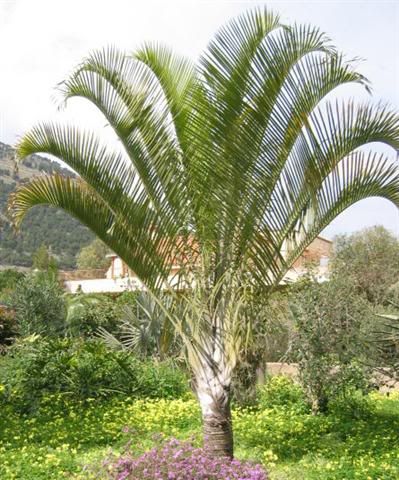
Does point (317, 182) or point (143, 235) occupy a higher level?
point (317, 182)

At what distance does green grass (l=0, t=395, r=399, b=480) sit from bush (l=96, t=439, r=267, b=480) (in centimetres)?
76

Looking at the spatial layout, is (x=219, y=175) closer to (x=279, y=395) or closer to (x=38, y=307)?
(x=279, y=395)

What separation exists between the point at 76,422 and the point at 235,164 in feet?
15.2

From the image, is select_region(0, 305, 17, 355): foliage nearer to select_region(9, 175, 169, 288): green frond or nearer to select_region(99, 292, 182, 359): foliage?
select_region(99, 292, 182, 359): foliage

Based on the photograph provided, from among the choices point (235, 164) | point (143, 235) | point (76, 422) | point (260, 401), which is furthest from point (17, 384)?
point (235, 164)

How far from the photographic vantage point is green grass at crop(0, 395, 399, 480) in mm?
6332

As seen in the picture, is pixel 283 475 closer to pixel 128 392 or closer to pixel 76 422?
pixel 76 422

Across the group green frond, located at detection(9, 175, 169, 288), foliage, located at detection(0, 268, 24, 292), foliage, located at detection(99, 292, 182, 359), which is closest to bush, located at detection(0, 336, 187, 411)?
foliage, located at detection(99, 292, 182, 359)

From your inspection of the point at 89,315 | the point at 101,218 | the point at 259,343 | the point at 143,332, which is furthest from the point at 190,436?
the point at 89,315

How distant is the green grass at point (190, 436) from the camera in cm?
633

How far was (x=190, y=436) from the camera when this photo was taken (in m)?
6.37

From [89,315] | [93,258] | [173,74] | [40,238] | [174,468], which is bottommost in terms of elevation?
[174,468]

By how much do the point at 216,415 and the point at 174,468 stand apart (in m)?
1.30

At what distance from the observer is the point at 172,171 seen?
251 inches
